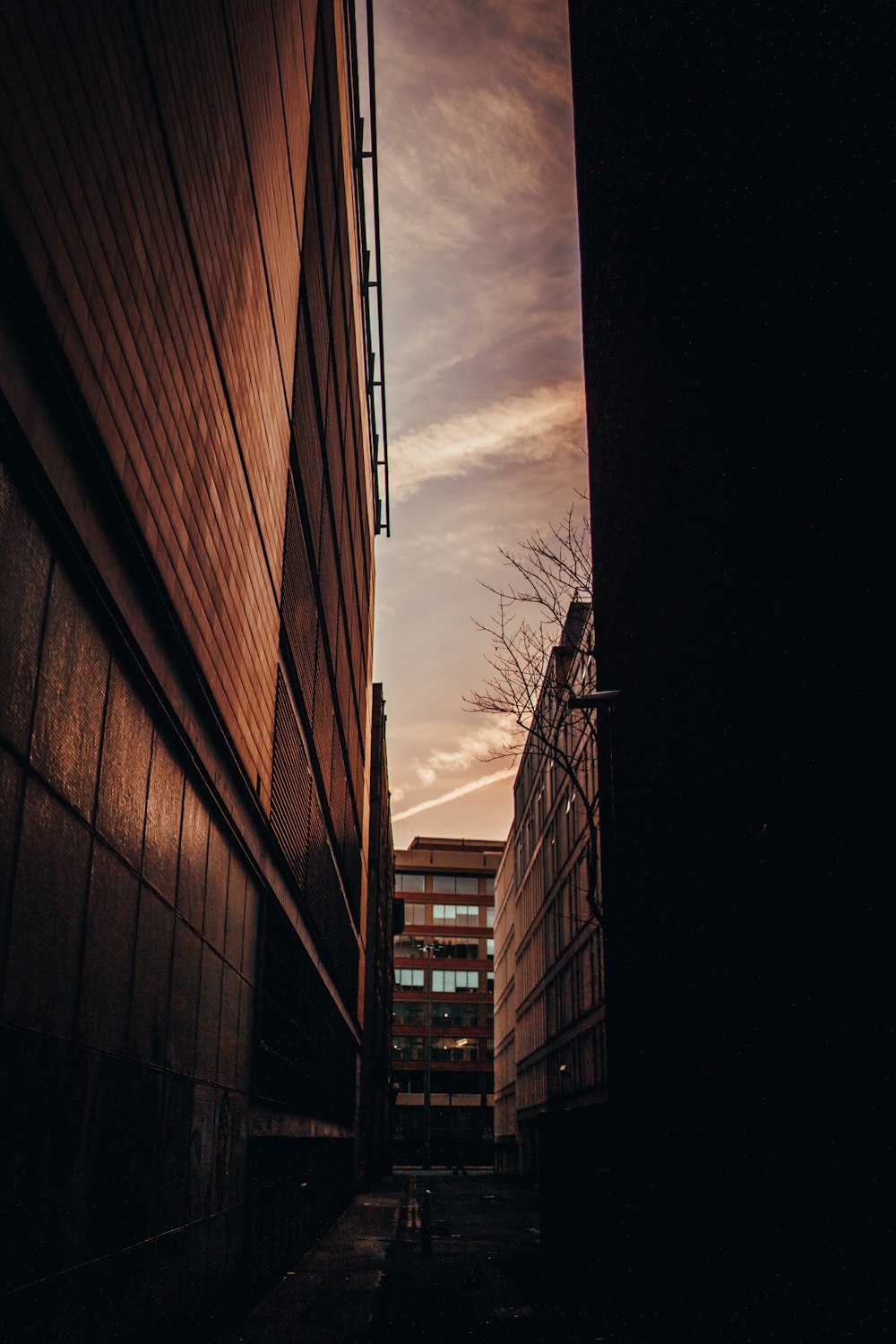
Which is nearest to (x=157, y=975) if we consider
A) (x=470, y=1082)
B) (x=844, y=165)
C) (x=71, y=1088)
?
(x=71, y=1088)

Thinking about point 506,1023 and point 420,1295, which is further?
point 506,1023

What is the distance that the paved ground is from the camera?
35.3 feet

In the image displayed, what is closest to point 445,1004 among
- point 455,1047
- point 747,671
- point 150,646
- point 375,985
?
point 455,1047

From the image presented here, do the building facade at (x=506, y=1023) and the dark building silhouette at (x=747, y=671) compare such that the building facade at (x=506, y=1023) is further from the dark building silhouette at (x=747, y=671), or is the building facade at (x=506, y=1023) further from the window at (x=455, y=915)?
the dark building silhouette at (x=747, y=671)

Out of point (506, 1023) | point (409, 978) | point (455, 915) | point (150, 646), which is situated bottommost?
point (506, 1023)

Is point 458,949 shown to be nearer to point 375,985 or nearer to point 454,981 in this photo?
point 454,981

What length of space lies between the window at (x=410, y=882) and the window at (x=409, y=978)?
809 centimetres

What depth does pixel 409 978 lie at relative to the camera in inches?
3939

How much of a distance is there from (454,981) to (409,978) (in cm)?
443

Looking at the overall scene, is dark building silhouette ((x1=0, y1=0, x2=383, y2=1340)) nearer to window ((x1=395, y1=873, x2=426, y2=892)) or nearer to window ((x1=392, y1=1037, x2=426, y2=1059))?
window ((x1=392, y1=1037, x2=426, y2=1059))

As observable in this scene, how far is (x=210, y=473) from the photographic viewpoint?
8.63 metres

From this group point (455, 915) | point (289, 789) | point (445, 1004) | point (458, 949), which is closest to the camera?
point (289, 789)

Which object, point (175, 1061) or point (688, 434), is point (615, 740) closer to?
point (688, 434)

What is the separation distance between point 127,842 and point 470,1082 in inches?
3726
